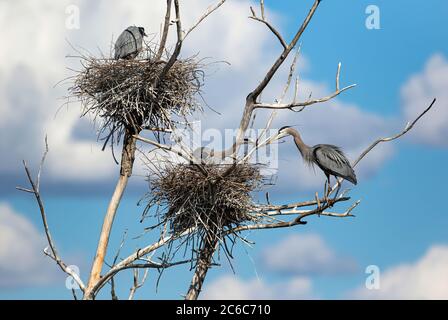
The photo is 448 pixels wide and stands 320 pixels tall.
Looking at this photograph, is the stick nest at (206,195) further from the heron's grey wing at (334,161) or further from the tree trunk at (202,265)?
the heron's grey wing at (334,161)

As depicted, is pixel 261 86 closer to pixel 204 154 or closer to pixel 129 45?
pixel 204 154

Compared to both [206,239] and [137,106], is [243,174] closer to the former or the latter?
[206,239]

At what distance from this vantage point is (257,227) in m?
7.42

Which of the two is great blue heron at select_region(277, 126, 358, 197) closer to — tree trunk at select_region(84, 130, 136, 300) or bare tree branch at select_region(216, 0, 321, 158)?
bare tree branch at select_region(216, 0, 321, 158)

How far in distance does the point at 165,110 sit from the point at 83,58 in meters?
1.24

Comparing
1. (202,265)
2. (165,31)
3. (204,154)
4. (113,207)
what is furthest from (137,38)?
(202,265)

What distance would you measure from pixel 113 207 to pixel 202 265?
46.3 inches

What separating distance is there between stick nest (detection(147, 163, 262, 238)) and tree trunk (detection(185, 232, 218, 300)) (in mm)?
119

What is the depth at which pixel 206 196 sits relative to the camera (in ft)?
23.8

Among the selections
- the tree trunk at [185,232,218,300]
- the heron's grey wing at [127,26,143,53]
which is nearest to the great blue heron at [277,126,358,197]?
the tree trunk at [185,232,218,300]

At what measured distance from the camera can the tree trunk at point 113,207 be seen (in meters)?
7.64

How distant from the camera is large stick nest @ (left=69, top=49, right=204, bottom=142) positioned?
7754 millimetres

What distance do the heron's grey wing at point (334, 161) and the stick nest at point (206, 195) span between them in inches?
35.4
